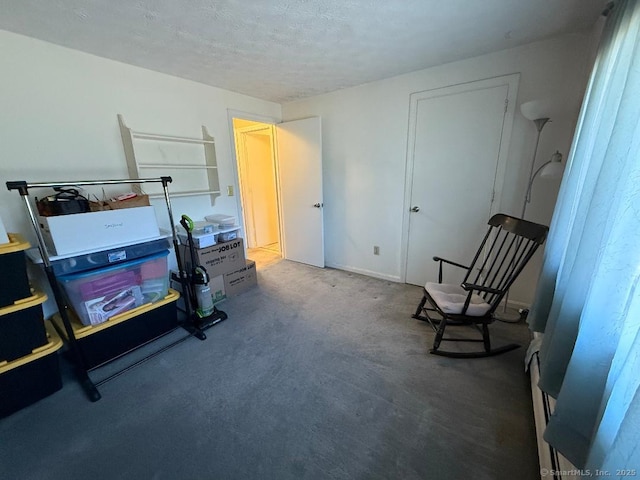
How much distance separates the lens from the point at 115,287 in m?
1.85

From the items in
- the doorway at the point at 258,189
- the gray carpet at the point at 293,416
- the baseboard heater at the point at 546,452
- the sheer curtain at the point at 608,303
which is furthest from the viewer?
the doorway at the point at 258,189

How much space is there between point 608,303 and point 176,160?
3227mm

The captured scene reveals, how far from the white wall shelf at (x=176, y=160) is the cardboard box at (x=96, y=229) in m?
0.68

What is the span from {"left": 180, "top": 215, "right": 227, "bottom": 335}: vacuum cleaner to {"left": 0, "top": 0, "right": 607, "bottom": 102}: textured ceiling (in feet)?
4.40

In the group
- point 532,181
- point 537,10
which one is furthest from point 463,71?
point 532,181

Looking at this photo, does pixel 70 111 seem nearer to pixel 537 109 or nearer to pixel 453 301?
pixel 453 301

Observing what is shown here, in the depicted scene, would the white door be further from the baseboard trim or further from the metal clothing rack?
the metal clothing rack

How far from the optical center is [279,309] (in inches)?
103

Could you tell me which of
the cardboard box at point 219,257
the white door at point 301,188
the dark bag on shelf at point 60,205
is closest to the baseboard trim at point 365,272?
the white door at point 301,188

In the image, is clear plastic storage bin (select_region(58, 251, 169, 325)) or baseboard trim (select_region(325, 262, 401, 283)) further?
baseboard trim (select_region(325, 262, 401, 283))

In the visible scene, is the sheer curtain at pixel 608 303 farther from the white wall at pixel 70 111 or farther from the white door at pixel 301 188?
the white wall at pixel 70 111

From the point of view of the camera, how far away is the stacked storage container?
4.50 feet

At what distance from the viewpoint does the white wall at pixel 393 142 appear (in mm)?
2002

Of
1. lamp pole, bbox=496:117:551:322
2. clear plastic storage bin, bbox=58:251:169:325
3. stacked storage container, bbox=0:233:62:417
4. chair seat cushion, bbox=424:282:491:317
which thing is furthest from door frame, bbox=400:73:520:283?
stacked storage container, bbox=0:233:62:417
